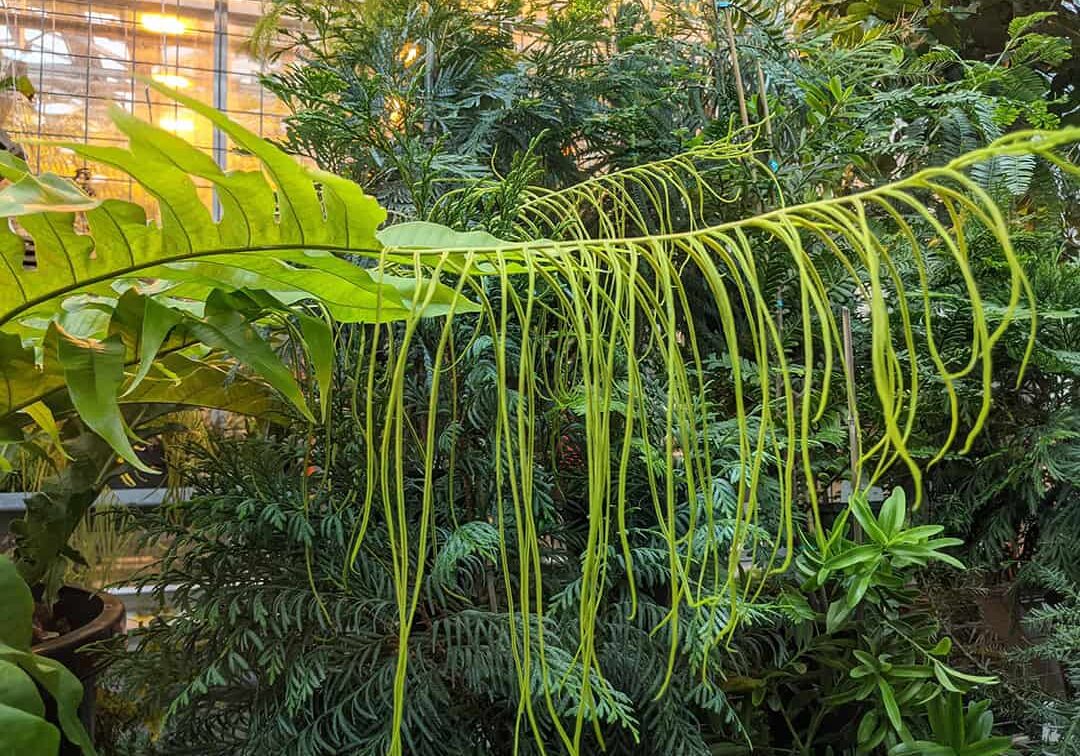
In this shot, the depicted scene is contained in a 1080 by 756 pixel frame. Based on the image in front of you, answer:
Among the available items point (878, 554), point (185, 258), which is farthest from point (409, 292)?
point (878, 554)

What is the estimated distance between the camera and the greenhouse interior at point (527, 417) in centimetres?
45

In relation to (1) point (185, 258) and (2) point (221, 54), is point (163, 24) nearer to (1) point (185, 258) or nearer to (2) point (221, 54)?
(2) point (221, 54)

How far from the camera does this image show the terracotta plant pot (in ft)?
2.42

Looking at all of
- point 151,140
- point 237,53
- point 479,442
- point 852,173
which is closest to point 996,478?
point 852,173

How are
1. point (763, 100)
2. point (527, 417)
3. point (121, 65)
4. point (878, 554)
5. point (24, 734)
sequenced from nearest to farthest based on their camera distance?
1. point (24, 734)
2. point (527, 417)
3. point (878, 554)
4. point (763, 100)
5. point (121, 65)

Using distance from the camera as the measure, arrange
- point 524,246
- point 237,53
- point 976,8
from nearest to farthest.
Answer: point 524,246 < point 976,8 < point 237,53

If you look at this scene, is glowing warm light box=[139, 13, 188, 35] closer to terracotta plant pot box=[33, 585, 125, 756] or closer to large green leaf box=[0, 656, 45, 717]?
terracotta plant pot box=[33, 585, 125, 756]

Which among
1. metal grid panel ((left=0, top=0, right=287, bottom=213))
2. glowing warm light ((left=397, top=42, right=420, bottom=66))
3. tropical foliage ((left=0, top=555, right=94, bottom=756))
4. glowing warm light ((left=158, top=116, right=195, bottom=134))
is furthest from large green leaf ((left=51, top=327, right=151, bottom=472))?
glowing warm light ((left=158, top=116, right=195, bottom=134))

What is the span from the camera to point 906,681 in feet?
2.54

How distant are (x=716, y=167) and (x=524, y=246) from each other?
52 cm

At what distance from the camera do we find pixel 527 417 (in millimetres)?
575

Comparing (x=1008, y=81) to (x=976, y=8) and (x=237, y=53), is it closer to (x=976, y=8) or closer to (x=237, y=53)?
(x=976, y=8)

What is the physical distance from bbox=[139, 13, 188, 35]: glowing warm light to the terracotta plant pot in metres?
1.14

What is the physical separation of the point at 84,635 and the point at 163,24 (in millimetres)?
1293
